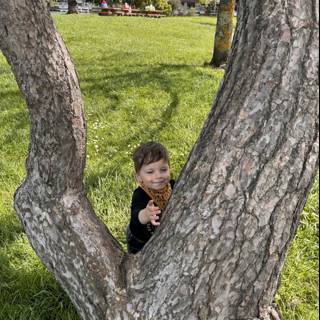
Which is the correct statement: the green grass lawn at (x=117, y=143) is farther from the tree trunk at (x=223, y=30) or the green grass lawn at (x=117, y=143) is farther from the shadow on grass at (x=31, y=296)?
the tree trunk at (x=223, y=30)

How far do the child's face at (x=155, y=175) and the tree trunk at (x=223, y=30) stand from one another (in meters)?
7.03

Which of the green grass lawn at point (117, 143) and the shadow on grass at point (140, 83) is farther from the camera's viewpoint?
the shadow on grass at point (140, 83)

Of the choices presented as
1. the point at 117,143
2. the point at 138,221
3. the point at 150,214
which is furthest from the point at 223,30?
the point at 150,214

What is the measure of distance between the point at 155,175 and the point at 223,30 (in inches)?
301

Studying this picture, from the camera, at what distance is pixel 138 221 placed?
2.82 m

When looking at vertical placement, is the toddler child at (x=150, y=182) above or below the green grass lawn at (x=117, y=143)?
above

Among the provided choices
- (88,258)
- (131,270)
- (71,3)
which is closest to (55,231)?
(88,258)

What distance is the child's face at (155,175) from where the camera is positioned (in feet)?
9.23

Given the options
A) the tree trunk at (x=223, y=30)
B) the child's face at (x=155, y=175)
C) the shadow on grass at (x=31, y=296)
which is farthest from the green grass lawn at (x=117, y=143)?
the child's face at (x=155, y=175)

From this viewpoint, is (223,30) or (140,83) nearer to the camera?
(140,83)

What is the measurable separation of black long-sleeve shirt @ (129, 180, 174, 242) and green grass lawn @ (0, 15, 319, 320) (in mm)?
659

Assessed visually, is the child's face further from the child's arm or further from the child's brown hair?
the child's arm

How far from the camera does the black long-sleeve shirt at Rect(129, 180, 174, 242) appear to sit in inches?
112

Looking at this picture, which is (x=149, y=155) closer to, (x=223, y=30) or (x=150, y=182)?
(x=150, y=182)
